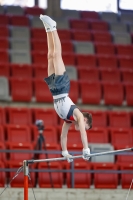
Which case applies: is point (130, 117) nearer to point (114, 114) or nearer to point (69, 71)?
point (114, 114)

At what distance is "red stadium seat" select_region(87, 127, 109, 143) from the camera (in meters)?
8.58

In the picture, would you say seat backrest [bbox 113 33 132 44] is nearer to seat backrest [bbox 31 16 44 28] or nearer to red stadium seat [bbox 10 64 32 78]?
seat backrest [bbox 31 16 44 28]

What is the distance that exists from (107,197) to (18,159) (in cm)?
146

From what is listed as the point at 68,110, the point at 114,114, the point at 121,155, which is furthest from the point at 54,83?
the point at 114,114

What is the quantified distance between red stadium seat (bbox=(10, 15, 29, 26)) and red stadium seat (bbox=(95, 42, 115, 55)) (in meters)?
1.61

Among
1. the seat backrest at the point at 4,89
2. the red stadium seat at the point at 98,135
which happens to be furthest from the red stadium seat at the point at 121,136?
the seat backrest at the point at 4,89

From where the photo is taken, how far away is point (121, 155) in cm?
827

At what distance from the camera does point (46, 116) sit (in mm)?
8945

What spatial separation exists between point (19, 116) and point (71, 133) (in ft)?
2.88

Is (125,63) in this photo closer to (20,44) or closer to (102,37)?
(102,37)

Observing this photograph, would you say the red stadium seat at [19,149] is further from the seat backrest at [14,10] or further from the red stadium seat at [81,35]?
the seat backrest at [14,10]

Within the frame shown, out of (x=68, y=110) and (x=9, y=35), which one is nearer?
(x=68, y=110)

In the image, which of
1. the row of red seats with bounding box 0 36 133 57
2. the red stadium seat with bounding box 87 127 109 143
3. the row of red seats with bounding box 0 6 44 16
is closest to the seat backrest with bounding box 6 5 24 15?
the row of red seats with bounding box 0 6 44 16

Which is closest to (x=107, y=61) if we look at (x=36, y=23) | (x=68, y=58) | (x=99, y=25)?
(x=68, y=58)
